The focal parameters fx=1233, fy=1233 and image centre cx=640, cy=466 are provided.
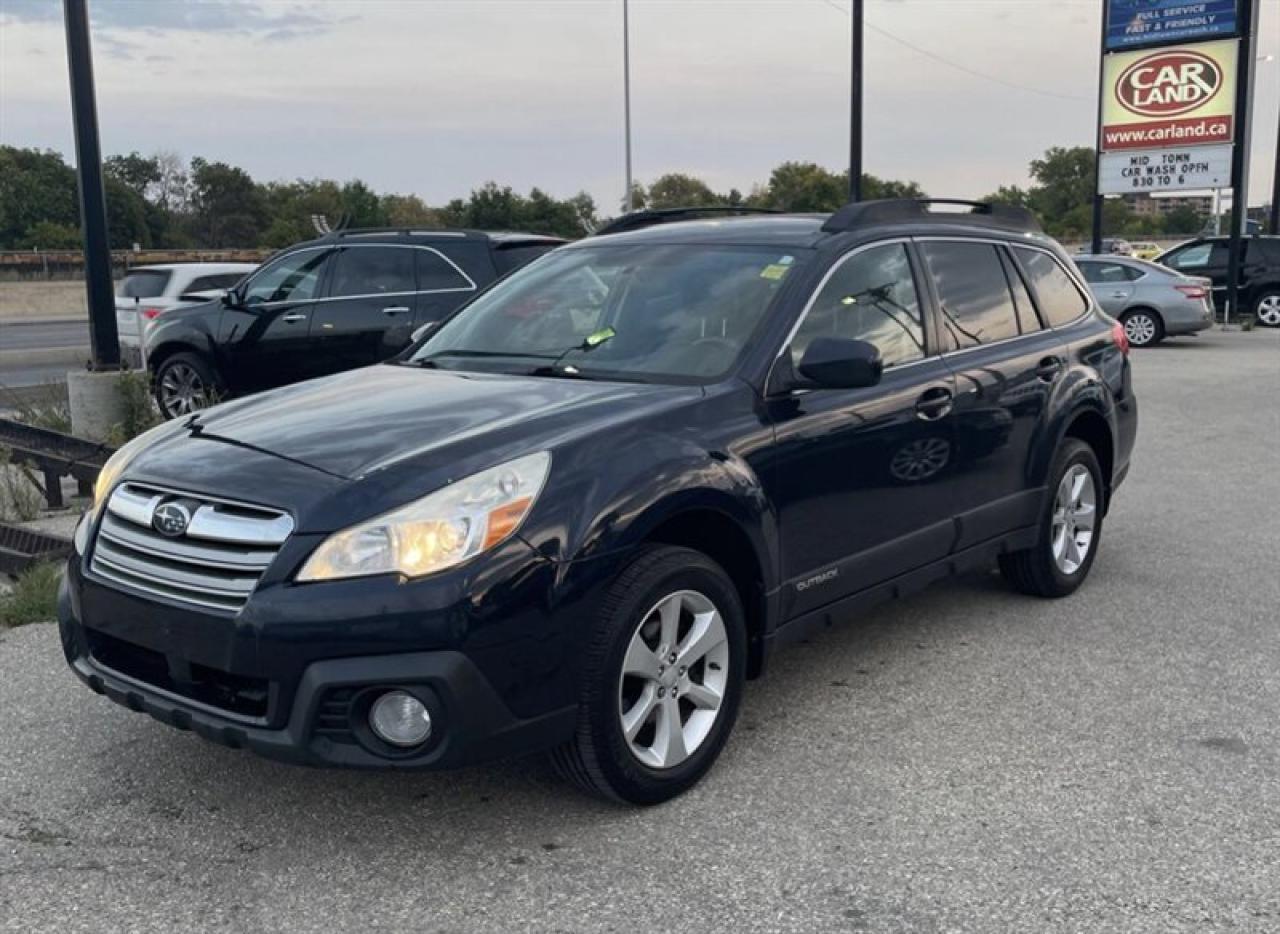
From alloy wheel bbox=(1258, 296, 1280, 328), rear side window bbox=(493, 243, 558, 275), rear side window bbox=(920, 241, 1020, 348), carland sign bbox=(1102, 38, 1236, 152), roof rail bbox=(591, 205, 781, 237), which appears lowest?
alloy wheel bbox=(1258, 296, 1280, 328)

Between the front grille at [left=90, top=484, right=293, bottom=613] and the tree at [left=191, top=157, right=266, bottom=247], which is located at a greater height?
the tree at [left=191, top=157, right=266, bottom=247]

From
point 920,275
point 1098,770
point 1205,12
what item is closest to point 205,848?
point 1098,770

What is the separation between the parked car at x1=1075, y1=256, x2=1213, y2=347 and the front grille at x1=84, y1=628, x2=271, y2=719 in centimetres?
1882

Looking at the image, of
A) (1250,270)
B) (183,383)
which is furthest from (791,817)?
(1250,270)

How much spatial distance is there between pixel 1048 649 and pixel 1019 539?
0.56 meters

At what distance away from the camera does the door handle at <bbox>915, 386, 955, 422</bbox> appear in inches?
187

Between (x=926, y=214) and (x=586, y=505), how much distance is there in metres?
2.66

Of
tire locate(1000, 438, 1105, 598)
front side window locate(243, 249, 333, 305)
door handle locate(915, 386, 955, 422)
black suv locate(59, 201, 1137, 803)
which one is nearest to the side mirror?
black suv locate(59, 201, 1137, 803)

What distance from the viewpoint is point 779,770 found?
396 cm

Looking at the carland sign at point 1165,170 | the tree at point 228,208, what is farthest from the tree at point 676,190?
the tree at point 228,208

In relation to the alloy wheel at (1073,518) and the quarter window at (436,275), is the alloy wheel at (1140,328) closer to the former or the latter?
the quarter window at (436,275)

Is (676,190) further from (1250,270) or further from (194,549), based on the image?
(194,549)

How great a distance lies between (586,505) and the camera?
11.2 ft

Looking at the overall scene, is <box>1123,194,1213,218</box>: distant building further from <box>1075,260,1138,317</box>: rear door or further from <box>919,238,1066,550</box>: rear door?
<box>919,238,1066,550</box>: rear door
